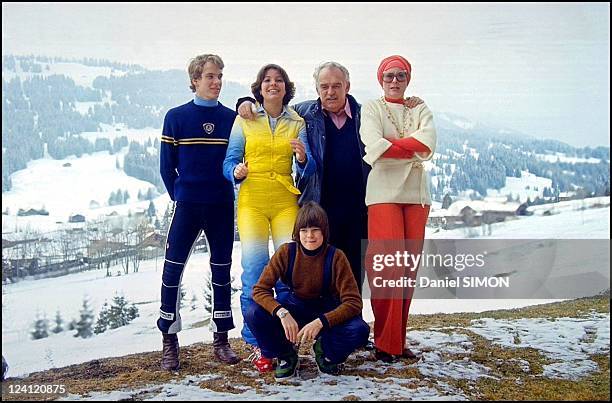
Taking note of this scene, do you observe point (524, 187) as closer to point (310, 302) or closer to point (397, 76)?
point (397, 76)

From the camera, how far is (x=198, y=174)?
337 cm

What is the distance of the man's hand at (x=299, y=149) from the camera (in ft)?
10.7

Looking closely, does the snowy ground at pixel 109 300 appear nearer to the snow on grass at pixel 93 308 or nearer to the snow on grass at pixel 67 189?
the snow on grass at pixel 93 308

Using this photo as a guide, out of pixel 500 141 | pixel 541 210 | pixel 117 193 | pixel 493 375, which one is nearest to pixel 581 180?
pixel 541 210

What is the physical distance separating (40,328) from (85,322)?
0.92 feet

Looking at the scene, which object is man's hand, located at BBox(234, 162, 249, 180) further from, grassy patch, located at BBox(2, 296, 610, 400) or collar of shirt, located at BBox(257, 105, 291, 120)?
grassy patch, located at BBox(2, 296, 610, 400)

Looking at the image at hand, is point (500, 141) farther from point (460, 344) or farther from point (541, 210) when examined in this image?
point (460, 344)

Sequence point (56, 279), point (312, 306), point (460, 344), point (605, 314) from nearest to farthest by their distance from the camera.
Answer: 1. point (312, 306)
2. point (460, 344)
3. point (56, 279)
4. point (605, 314)

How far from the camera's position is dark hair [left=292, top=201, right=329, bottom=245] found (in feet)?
10.2

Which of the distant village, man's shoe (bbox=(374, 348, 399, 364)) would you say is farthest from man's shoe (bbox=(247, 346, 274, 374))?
the distant village

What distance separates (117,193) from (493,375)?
264cm

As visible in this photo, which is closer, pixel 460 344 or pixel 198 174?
pixel 198 174

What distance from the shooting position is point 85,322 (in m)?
4.20

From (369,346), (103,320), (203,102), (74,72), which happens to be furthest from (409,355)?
(74,72)
